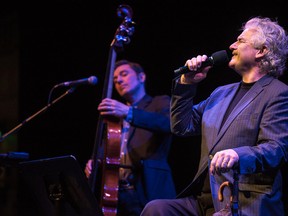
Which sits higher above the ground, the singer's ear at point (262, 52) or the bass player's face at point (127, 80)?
the singer's ear at point (262, 52)

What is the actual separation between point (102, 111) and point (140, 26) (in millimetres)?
1586

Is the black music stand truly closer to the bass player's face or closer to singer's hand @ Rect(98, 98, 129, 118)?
singer's hand @ Rect(98, 98, 129, 118)

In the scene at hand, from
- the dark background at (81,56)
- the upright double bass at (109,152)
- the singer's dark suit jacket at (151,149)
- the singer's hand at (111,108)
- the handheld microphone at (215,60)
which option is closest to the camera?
the handheld microphone at (215,60)

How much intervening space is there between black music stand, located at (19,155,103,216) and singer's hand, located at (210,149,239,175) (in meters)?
0.78

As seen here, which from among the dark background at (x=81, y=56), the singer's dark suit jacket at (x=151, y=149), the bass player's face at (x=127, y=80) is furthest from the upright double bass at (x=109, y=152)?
the dark background at (x=81, y=56)

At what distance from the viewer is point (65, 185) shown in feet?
8.09

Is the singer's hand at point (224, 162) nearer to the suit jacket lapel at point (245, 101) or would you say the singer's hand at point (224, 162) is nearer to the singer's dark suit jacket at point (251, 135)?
the singer's dark suit jacket at point (251, 135)

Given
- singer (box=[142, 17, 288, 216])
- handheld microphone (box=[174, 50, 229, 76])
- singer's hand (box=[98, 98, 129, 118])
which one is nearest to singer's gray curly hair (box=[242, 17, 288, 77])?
singer (box=[142, 17, 288, 216])

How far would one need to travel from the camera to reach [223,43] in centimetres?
387

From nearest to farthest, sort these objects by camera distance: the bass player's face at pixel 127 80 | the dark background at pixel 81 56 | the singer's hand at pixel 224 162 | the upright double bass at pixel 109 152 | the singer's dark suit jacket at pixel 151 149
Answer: the singer's hand at pixel 224 162 < the upright double bass at pixel 109 152 < the singer's dark suit jacket at pixel 151 149 < the bass player's face at pixel 127 80 < the dark background at pixel 81 56

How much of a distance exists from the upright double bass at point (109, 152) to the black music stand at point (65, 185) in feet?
2.15

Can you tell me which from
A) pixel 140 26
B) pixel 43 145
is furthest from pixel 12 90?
pixel 140 26

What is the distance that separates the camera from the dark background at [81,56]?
431 centimetres

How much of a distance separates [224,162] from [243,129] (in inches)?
17.1
